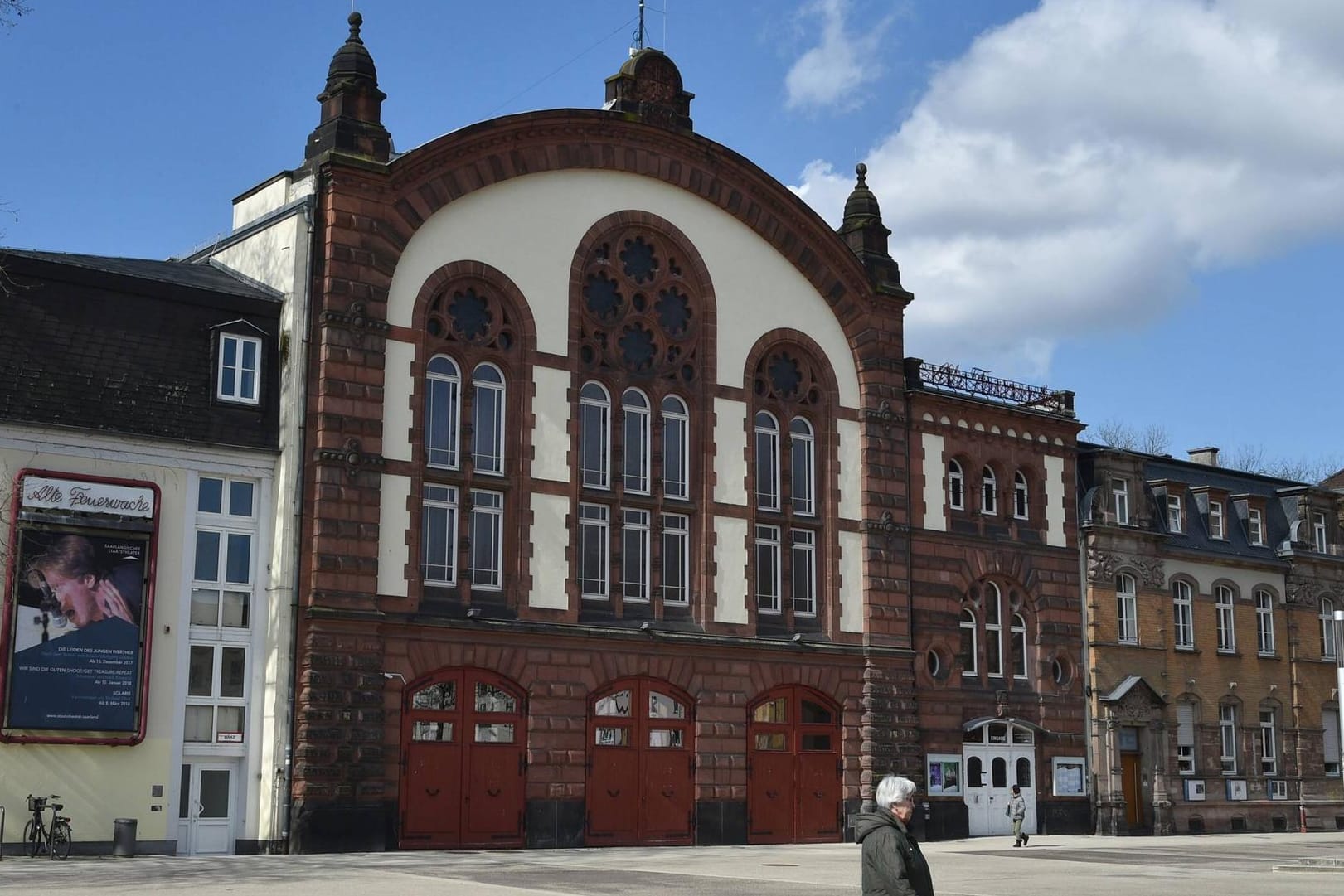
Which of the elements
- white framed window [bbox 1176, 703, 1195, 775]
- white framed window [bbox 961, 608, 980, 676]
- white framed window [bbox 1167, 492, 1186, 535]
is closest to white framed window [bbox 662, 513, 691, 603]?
white framed window [bbox 961, 608, 980, 676]

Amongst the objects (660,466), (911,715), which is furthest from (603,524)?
(911,715)

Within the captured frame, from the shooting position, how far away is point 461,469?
39.4m

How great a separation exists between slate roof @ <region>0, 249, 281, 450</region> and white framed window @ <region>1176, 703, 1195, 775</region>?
30.7m

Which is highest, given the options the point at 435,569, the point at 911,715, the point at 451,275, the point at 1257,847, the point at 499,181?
the point at 499,181

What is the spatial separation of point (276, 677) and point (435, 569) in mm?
4593

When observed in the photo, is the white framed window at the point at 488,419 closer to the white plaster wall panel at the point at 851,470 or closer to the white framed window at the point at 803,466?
the white framed window at the point at 803,466

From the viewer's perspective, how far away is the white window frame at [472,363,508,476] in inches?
1575

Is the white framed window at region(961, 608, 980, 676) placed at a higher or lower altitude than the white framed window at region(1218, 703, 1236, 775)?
higher

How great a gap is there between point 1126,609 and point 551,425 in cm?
2162

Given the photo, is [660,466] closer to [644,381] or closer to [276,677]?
[644,381]

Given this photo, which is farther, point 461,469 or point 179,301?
point 461,469

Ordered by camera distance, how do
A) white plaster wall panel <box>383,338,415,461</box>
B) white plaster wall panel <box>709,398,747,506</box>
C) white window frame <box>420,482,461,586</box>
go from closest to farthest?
1. white plaster wall panel <box>383,338,415,461</box>
2. white window frame <box>420,482,461,586</box>
3. white plaster wall panel <box>709,398,747,506</box>

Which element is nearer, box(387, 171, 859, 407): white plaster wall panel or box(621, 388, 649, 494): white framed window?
box(387, 171, 859, 407): white plaster wall panel

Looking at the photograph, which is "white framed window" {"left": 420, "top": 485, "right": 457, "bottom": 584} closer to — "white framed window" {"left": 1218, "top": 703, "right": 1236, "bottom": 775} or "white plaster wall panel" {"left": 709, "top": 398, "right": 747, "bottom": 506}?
"white plaster wall panel" {"left": 709, "top": 398, "right": 747, "bottom": 506}
